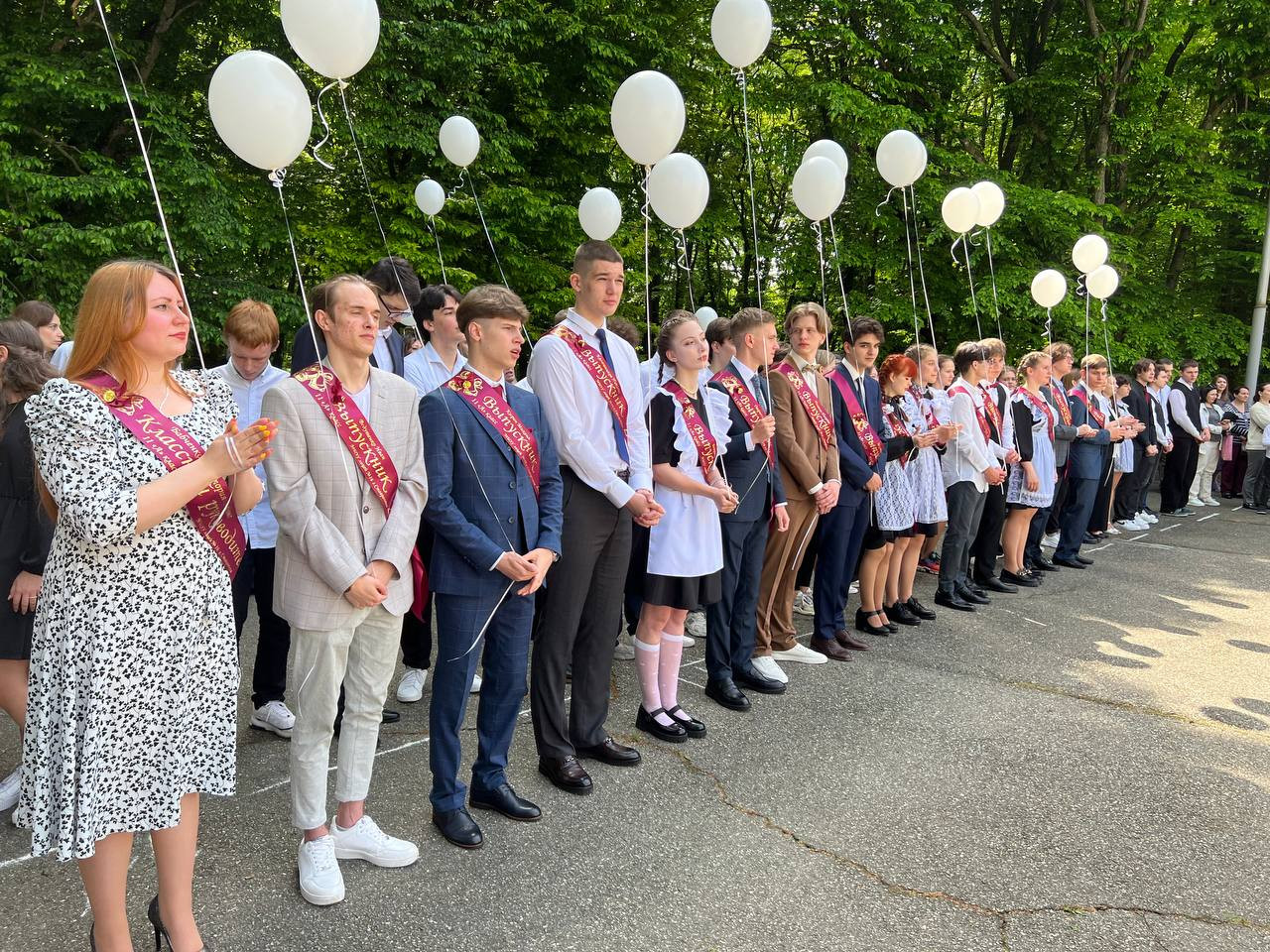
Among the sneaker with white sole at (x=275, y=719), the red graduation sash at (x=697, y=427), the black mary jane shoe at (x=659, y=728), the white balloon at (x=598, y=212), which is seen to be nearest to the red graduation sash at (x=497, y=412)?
the red graduation sash at (x=697, y=427)

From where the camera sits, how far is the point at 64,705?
234 cm

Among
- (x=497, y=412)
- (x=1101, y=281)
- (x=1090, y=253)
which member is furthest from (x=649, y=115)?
(x=1101, y=281)

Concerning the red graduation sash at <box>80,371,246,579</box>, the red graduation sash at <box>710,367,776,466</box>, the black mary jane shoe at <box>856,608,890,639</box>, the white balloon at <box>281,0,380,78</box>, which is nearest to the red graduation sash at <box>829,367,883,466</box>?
the red graduation sash at <box>710,367,776,466</box>

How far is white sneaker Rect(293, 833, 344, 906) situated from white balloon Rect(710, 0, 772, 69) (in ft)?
15.5

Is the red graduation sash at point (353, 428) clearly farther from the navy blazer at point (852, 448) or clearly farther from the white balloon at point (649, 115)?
the navy blazer at point (852, 448)

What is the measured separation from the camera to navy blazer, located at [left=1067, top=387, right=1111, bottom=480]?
29.6ft

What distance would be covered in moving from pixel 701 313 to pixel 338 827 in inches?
273

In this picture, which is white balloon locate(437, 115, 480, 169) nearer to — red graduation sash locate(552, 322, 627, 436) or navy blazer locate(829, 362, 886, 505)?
navy blazer locate(829, 362, 886, 505)

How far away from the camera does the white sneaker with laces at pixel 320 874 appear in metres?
2.93

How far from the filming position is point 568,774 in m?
3.80

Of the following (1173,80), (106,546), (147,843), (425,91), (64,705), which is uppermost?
(1173,80)

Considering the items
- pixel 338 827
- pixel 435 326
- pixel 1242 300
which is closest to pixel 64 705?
pixel 338 827

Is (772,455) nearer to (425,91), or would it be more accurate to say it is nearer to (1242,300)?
(425,91)

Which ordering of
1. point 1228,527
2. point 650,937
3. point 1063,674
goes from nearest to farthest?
point 650,937 < point 1063,674 < point 1228,527
